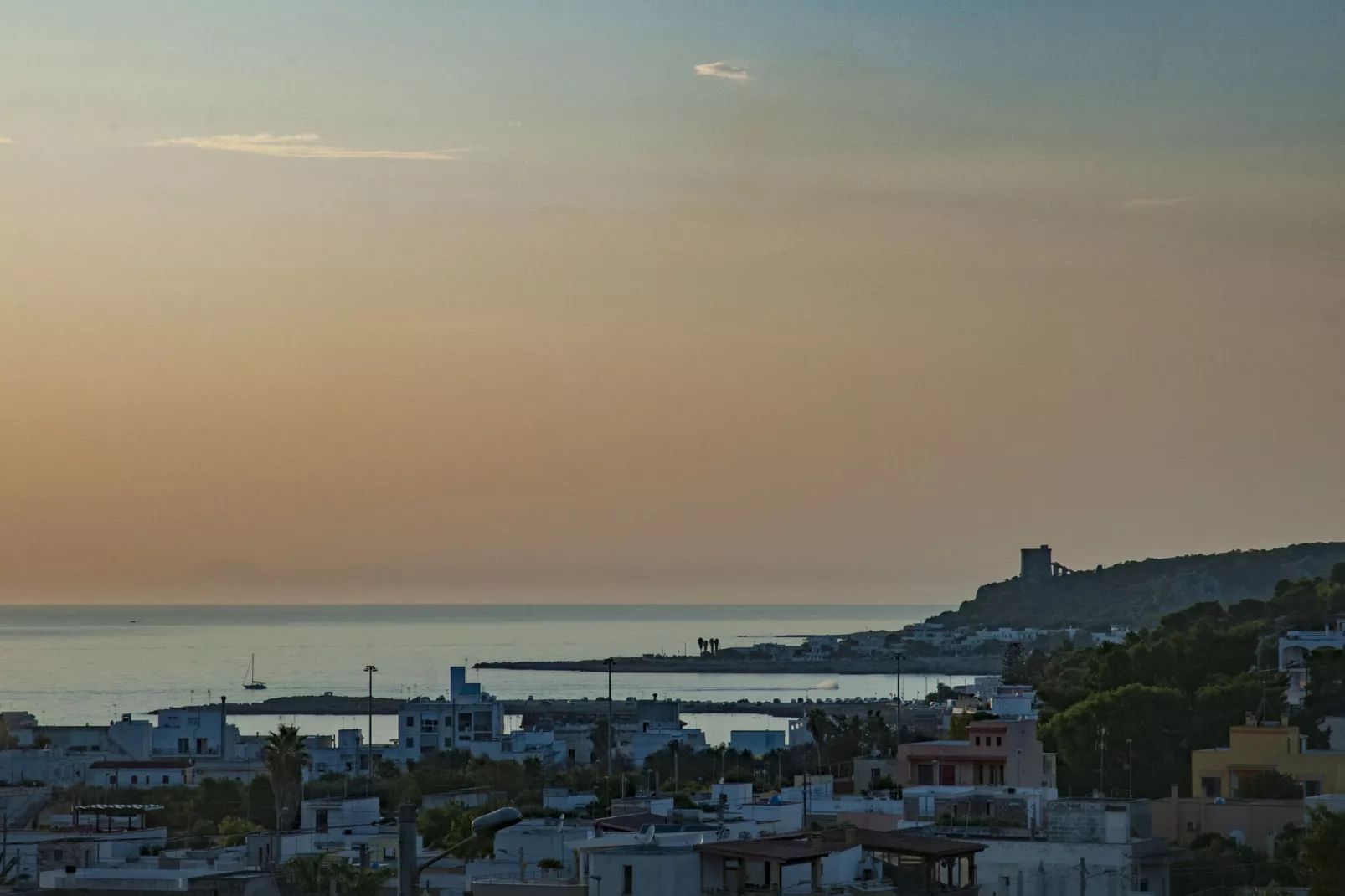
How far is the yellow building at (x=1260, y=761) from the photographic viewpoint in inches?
1527

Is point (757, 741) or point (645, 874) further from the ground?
point (757, 741)

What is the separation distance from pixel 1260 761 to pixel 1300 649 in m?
18.7

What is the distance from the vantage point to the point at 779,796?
36312 millimetres

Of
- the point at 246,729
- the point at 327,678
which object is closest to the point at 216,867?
the point at 246,729

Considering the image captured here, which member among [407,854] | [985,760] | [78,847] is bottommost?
[78,847]

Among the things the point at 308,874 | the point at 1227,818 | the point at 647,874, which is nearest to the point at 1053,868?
the point at 647,874

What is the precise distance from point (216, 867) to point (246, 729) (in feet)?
343

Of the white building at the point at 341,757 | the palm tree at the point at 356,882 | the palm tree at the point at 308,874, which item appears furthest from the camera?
the white building at the point at 341,757

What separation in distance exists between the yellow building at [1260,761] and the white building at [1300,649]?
35.7 ft

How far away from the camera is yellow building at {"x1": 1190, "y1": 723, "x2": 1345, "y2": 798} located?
1527 inches

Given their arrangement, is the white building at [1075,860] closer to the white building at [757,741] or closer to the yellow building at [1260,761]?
the yellow building at [1260,761]

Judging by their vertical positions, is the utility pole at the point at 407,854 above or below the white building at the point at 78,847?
above

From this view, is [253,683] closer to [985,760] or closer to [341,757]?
[341,757]

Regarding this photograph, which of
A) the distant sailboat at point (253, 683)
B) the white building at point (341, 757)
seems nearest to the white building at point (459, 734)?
the white building at point (341, 757)
